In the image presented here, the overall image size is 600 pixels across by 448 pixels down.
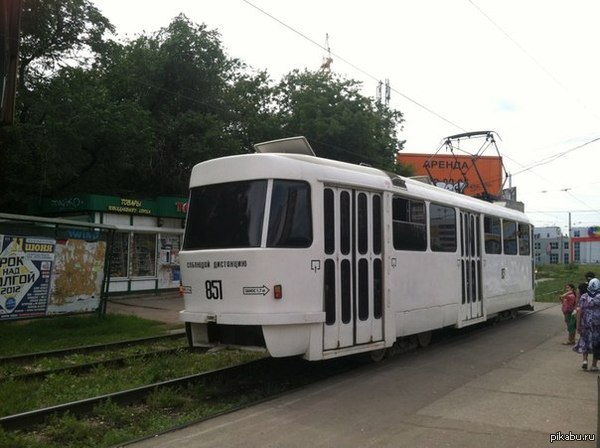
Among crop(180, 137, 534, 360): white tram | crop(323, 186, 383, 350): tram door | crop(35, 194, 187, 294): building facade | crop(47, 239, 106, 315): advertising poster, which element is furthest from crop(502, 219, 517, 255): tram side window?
crop(35, 194, 187, 294): building facade

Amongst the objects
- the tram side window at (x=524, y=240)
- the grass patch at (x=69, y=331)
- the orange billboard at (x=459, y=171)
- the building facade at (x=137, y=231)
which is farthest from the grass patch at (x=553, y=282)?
the grass patch at (x=69, y=331)

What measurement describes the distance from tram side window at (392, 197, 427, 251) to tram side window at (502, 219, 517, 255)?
5551 millimetres

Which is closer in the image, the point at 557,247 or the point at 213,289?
the point at 213,289

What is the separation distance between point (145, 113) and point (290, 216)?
1786 centimetres

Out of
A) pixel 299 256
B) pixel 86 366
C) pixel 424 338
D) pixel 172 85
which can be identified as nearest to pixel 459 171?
pixel 172 85

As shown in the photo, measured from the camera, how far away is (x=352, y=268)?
8.28 m

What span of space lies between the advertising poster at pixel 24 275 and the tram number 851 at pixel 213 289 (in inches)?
268

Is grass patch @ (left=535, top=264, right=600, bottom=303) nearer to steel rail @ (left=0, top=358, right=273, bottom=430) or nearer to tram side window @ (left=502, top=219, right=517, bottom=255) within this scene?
tram side window @ (left=502, top=219, right=517, bottom=255)

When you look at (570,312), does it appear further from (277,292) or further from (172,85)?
(172,85)

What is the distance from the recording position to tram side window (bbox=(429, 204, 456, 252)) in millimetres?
10734

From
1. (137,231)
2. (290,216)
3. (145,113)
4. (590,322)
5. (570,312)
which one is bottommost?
(570,312)

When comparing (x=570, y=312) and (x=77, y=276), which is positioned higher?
(x=77, y=276)

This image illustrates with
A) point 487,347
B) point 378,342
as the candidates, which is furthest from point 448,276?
point 378,342

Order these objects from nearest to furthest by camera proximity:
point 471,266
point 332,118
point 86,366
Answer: point 86,366 → point 471,266 → point 332,118
